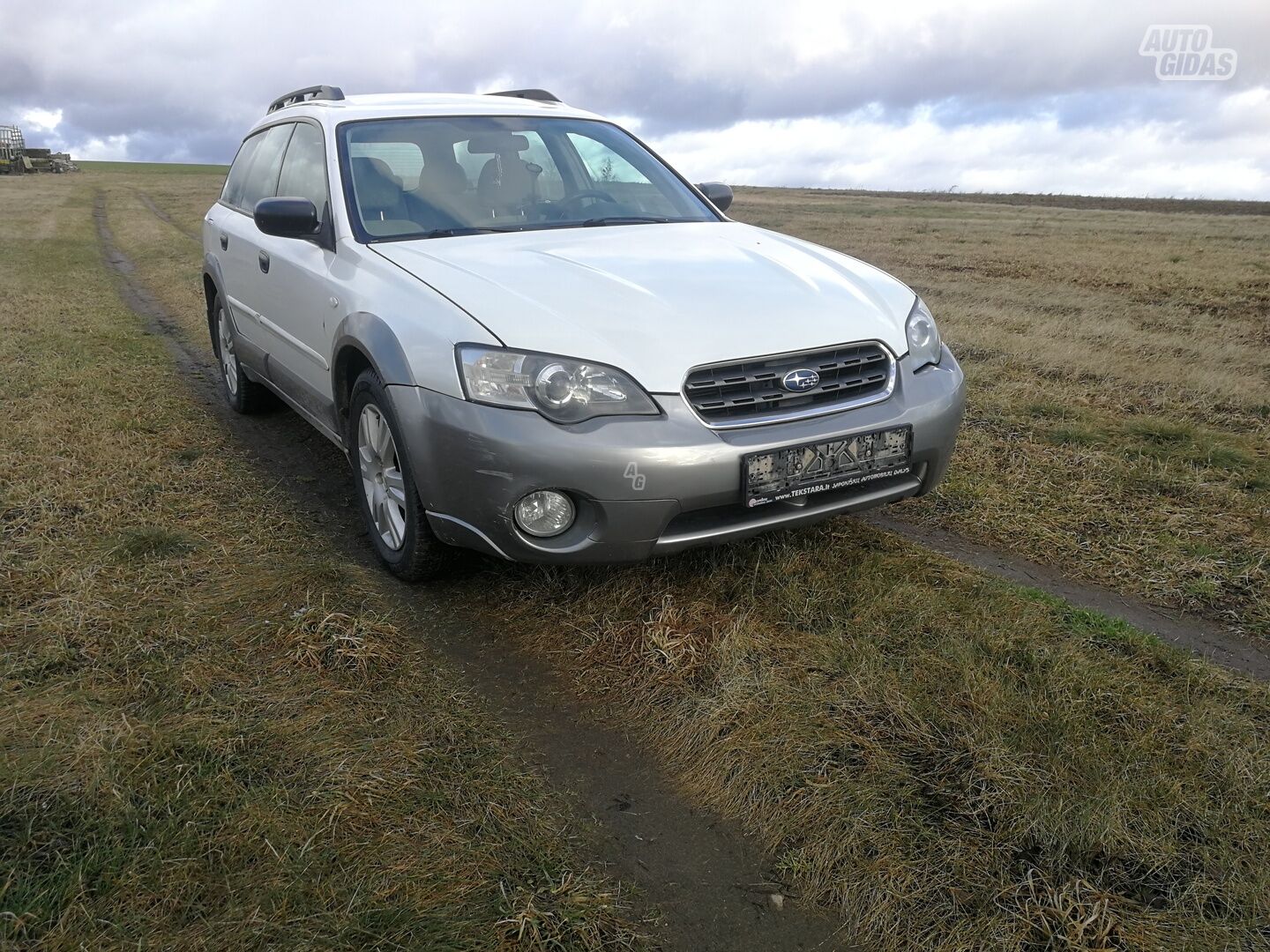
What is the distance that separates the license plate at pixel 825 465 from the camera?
2918mm

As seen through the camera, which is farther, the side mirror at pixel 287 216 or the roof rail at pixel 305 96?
the roof rail at pixel 305 96

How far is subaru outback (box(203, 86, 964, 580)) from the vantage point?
2854 millimetres

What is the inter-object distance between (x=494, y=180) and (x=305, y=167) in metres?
0.92

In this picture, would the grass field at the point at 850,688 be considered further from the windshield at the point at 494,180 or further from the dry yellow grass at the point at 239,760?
the windshield at the point at 494,180

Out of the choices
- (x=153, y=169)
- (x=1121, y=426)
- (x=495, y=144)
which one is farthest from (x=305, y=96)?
(x=153, y=169)

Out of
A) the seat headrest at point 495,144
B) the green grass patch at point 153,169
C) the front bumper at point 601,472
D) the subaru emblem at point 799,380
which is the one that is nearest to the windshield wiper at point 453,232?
the seat headrest at point 495,144

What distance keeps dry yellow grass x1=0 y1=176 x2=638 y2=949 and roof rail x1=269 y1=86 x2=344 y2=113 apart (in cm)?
207

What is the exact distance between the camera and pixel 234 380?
5816mm

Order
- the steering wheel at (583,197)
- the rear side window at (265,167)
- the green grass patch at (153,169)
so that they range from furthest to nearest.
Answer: the green grass patch at (153,169) → the rear side window at (265,167) → the steering wheel at (583,197)

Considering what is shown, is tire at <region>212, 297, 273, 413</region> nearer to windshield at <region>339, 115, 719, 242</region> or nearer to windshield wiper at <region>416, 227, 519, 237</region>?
windshield at <region>339, 115, 719, 242</region>

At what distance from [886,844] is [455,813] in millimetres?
1009

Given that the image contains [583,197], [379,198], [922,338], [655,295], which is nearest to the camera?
[655,295]

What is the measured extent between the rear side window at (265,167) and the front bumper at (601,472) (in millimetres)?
2347

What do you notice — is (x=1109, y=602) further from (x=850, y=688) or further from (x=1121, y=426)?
(x=1121, y=426)
